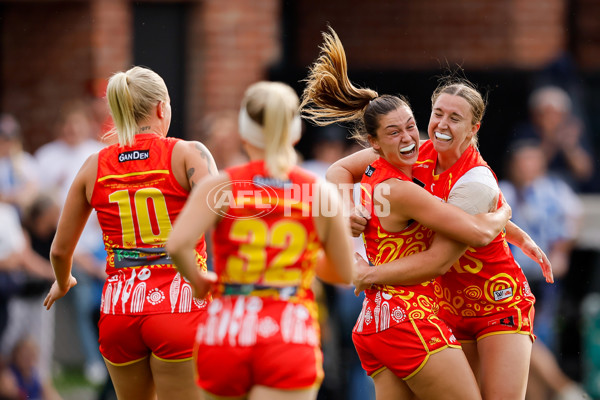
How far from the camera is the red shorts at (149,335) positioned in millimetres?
4180

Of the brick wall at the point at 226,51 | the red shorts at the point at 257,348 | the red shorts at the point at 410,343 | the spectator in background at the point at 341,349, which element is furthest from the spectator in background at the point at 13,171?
the red shorts at the point at 257,348

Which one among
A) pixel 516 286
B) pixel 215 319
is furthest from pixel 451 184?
pixel 215 319

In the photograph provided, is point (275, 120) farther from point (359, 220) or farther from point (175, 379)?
point (175, 379)

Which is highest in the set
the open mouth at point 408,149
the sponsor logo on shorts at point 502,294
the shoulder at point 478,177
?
the open mouth at point 408,149

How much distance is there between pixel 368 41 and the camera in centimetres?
1145

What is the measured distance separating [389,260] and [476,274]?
48 cm

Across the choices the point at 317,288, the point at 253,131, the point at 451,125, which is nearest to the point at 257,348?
the point at 253,131

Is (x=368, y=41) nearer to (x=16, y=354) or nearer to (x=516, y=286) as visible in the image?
(x=16, y=354)

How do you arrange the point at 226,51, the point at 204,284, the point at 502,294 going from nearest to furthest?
the point at 204,284 → the point at 502,294 → the point at 226,51

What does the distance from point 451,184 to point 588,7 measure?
7792 mm

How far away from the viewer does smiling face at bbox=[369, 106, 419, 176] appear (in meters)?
4.23

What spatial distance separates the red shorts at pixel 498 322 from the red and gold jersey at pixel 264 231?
1.26 m

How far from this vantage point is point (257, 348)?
3463 mm

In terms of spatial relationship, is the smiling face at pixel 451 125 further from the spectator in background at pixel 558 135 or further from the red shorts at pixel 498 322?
the spectator in background at pixel 558 135
